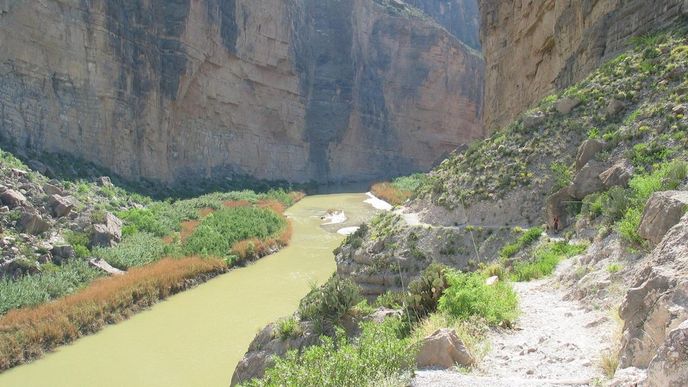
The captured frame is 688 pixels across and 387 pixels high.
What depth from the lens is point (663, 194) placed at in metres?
7.21

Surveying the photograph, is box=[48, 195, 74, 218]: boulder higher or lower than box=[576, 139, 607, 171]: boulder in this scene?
lower

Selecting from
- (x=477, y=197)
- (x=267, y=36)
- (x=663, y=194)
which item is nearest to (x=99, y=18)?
(x=267, y=36)

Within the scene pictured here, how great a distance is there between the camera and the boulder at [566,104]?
694 inches

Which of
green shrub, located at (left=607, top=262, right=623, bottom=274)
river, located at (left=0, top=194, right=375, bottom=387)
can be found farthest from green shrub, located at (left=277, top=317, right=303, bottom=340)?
green shrub, located at (left=607, top=262, right=623, bottom=274)

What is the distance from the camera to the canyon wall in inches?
719

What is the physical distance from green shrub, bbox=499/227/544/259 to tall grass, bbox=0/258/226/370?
12895 mm

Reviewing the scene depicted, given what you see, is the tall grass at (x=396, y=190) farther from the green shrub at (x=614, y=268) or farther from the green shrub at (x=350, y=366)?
the green shrub at (x=350, y=366)

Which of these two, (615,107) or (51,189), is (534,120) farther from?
(51,189)

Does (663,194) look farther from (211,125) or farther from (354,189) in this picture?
(354,189)

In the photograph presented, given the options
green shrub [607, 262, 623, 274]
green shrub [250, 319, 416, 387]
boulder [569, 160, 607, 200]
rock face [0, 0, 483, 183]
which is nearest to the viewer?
green shrub [250, 319, 416, 387]

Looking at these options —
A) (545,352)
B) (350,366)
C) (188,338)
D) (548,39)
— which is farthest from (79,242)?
(548,39)

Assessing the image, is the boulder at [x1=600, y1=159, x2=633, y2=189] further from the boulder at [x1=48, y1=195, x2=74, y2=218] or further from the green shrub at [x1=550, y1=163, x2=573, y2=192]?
the boulder at [x1=48, y1=195, x2=74, y2=218]

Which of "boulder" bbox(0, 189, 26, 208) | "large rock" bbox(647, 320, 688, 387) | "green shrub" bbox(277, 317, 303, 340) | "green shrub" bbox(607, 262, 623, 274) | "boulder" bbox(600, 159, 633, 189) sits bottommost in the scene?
"green shrub" bbox(277, 317, 303, 340)

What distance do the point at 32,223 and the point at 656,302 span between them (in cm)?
2275
